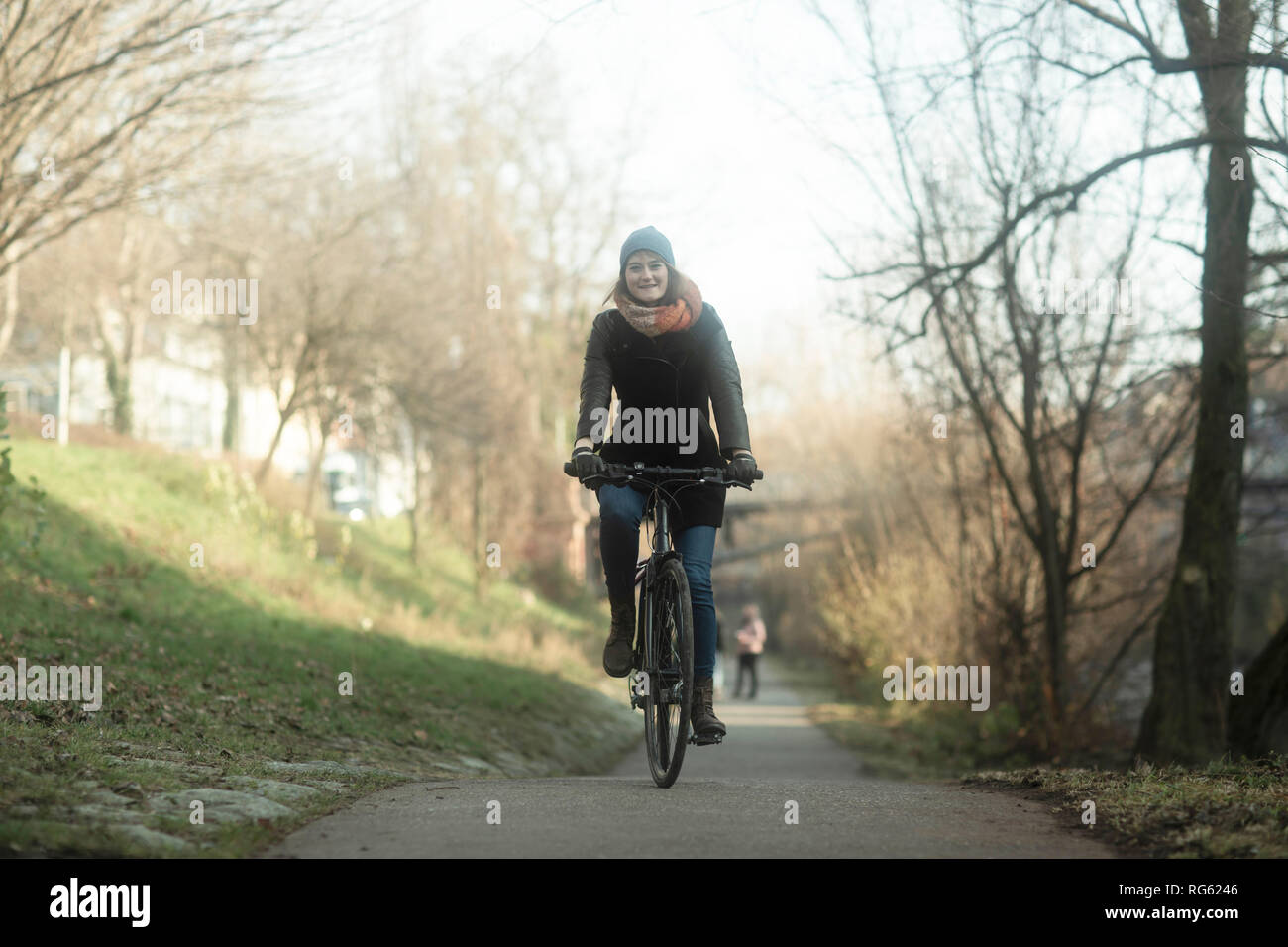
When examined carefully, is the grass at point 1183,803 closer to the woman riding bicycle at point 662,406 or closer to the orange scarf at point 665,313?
the woman riding bicycle at point 662,406

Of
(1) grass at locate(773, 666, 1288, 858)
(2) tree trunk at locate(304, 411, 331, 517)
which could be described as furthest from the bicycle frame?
(2) tree trunk at locate(304, 411, 331, 517)

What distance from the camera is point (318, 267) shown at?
25.7 meters

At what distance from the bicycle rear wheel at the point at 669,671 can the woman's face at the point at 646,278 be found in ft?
4.29

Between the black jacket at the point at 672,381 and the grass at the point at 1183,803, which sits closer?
the grass at the point at 1183,803

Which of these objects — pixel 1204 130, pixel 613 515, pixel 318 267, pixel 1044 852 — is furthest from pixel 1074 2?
pixel 318 267

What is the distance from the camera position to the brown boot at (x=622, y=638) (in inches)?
277

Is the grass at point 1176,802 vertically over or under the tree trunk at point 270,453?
under

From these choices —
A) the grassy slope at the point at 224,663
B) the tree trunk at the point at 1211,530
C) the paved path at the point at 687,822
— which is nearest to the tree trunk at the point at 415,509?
the grassy slope at the point at 224,663
